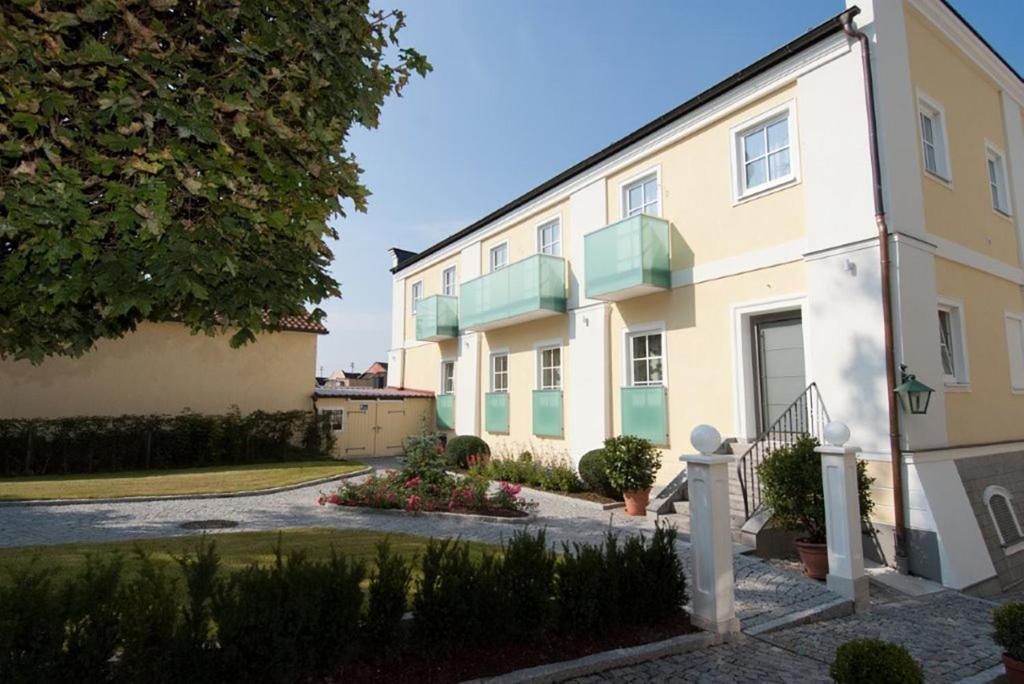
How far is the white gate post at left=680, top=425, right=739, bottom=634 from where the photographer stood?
5020 millimetres

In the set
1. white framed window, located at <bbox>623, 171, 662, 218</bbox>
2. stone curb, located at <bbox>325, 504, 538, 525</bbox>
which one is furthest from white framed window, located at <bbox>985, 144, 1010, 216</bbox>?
stone curb, located at <bbox>325, 504, 538, 525</bbox>

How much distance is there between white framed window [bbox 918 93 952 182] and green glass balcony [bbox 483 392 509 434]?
11017 millimetres

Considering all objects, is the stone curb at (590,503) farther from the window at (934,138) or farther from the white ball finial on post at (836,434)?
the window at (934,138)

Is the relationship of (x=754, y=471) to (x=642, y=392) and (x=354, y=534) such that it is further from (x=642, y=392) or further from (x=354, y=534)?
(x=354, y=534)

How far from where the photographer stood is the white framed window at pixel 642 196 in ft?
41.3

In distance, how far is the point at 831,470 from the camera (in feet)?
21.3

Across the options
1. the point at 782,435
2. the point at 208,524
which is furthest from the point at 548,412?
the point at 208,524

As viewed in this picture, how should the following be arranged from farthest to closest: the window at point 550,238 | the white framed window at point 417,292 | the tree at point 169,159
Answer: the white framed window at point 417,292 → the window at point 550,238 → the tree at point 169,159

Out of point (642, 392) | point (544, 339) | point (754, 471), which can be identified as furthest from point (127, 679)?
point (544, 339)

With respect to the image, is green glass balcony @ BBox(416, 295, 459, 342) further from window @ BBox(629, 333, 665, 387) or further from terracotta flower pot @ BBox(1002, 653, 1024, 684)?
terracotta flower pot @ BBox(1002, 653, 1024, 684)

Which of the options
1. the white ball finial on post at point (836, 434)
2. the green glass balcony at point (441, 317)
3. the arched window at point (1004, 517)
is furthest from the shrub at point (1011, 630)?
the green glass balcony at point (441, 317)

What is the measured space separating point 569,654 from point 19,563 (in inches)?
232

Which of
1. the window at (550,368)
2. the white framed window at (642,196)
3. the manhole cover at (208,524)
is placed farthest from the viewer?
the window at (550,368)

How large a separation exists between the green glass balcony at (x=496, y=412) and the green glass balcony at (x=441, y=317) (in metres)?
2.89
